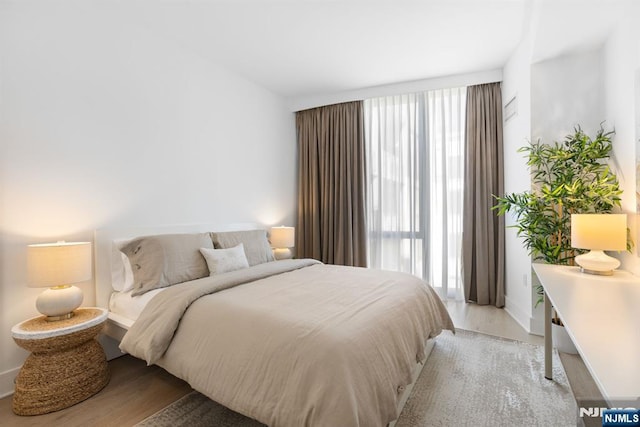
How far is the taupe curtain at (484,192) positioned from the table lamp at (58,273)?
376 centimetres

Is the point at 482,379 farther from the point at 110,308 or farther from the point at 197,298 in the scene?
the point at 110,308

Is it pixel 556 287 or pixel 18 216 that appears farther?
pixel 18 216

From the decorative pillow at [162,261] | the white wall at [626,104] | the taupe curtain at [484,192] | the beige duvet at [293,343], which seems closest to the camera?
the beige duvet at [293,343]

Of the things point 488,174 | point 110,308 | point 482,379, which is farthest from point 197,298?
point 488,174

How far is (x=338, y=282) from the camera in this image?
2.28m

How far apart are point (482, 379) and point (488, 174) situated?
7.86ft

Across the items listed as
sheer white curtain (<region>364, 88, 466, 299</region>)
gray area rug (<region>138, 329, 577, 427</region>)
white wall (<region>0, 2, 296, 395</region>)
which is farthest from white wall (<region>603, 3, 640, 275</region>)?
white wall (<region>0, 2, 296, 395</region>)

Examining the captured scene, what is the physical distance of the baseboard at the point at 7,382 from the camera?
193 cm

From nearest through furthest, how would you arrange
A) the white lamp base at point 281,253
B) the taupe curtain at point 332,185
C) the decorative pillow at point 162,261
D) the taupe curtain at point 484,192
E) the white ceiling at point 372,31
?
the decorative pillow at point 162,261 < the white ceiling at point 372,31 < the taupe curtain at point 484,192 < the white lamp base at point 281,253 < the taupe curtain at point 332,185

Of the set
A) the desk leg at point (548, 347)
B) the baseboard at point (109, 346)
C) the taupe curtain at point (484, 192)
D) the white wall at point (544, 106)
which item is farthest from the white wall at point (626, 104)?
the baseboard at point (109, 346)

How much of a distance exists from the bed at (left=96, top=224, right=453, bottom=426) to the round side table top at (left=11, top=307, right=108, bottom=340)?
7.3 inches

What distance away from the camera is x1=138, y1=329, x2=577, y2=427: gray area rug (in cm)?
166

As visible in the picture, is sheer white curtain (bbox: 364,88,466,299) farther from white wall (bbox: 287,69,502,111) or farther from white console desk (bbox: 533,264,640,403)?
white console desk (bbox: 533,264,640,403)

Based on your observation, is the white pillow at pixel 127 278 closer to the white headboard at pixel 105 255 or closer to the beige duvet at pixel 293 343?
Answer: the white headboard at pixel 105 255
